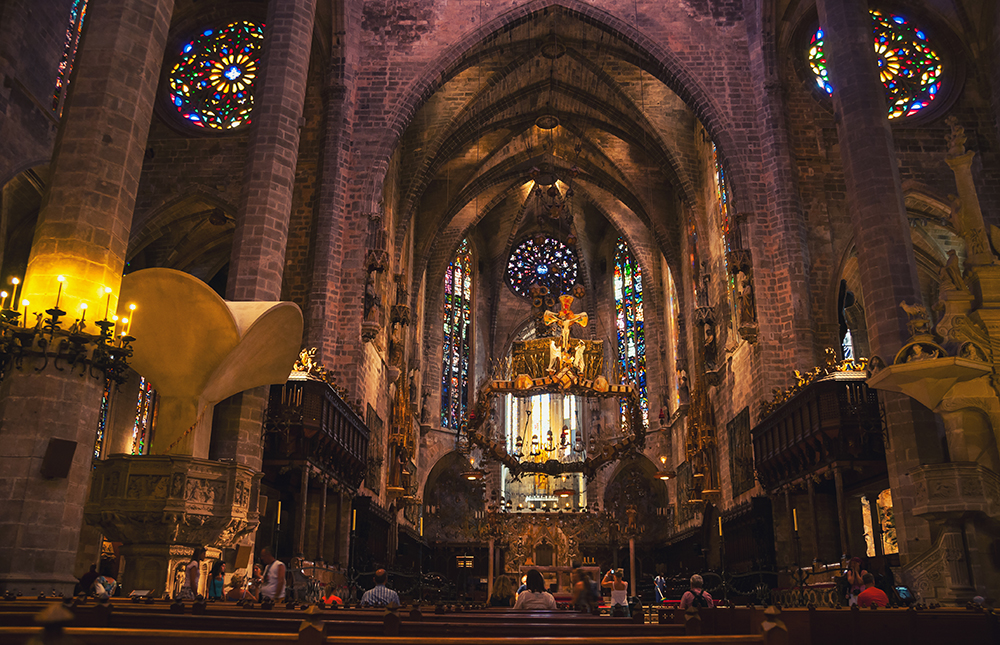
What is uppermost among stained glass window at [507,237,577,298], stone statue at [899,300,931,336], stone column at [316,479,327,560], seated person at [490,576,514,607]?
stained glass window at [507,237,577,298]

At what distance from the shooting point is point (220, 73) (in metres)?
21.9

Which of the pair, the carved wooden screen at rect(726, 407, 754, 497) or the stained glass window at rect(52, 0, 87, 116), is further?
the carved wooden screen at rect(726, 407, 754, 497)

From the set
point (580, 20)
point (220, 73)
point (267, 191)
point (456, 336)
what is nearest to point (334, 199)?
point (220, 73)

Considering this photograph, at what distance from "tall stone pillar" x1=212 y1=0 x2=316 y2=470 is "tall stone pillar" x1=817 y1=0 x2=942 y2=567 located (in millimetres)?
9367

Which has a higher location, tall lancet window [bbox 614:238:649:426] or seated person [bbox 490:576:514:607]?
tall lancet window [bbox 614:238:649:426]

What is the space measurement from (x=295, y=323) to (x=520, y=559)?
17.6 meters

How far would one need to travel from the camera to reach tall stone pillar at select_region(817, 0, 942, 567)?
11516mm

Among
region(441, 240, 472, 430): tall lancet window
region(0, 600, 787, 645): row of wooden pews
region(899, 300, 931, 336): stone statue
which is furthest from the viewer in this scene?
region(441, 240, 472, 430): tall lancet window

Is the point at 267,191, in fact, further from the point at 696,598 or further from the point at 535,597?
the point at 696,598

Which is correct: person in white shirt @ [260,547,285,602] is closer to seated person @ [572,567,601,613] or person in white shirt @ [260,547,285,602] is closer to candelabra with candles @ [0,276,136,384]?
candelabra with candles @ [0,276,136,384]

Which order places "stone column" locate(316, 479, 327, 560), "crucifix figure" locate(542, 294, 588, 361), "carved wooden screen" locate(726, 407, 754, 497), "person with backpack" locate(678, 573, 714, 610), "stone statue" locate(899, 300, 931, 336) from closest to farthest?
"person with backpack" locate(678, 573, 714, 610) → "stone statue" locate(899, 300, 931, 336) → "stone column" locate(316, 479, 327, 560) → "crucifix figure" locate(542, 294, 588, 361) → "carved wooden screen" locate(726, 407, 754, 497)

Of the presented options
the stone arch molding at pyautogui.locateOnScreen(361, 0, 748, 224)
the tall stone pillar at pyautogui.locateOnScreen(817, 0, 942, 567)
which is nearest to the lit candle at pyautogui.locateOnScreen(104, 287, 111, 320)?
→ the tall stone pillar at pyautogui.locateOnScreen(817, 0, 942, 567)

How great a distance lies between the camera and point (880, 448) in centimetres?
1394

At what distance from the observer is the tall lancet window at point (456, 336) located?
33.5 metres
